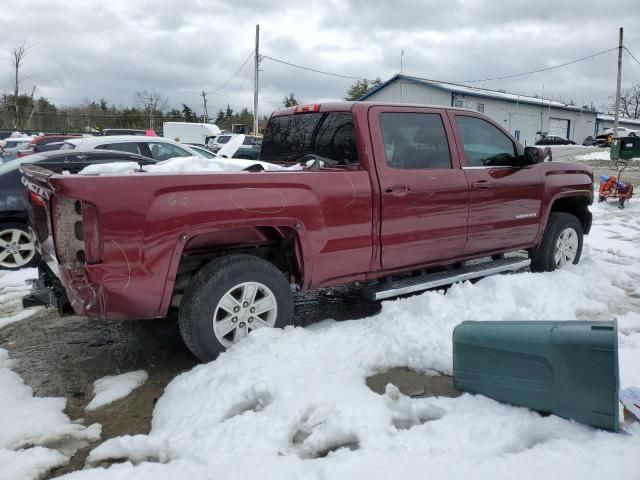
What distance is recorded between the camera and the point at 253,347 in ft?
11.6

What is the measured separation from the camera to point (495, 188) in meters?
4.97

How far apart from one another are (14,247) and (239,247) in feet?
14.6

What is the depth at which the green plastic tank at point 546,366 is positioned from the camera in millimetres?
2580

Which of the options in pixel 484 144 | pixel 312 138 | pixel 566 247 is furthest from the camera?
pixel 566 247

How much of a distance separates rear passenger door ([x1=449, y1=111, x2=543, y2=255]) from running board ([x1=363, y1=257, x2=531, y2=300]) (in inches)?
6.5

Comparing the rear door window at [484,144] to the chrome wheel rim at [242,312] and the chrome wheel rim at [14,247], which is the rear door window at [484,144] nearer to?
the chrome wheel rim at [242,312]

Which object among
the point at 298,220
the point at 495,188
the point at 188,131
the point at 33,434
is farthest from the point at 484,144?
the point at 188,131

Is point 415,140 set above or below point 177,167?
above

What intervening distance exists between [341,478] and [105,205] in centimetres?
200

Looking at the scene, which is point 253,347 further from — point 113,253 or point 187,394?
point 113,253

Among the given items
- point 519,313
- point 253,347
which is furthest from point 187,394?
point 519,313

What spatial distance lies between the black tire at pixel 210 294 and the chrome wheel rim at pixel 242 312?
0.06ft

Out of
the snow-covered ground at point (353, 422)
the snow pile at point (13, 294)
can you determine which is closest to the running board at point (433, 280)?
the snow-covered ground at point (353, 422)

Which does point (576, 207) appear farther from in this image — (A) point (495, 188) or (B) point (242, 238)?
(B) point (242, 238)
